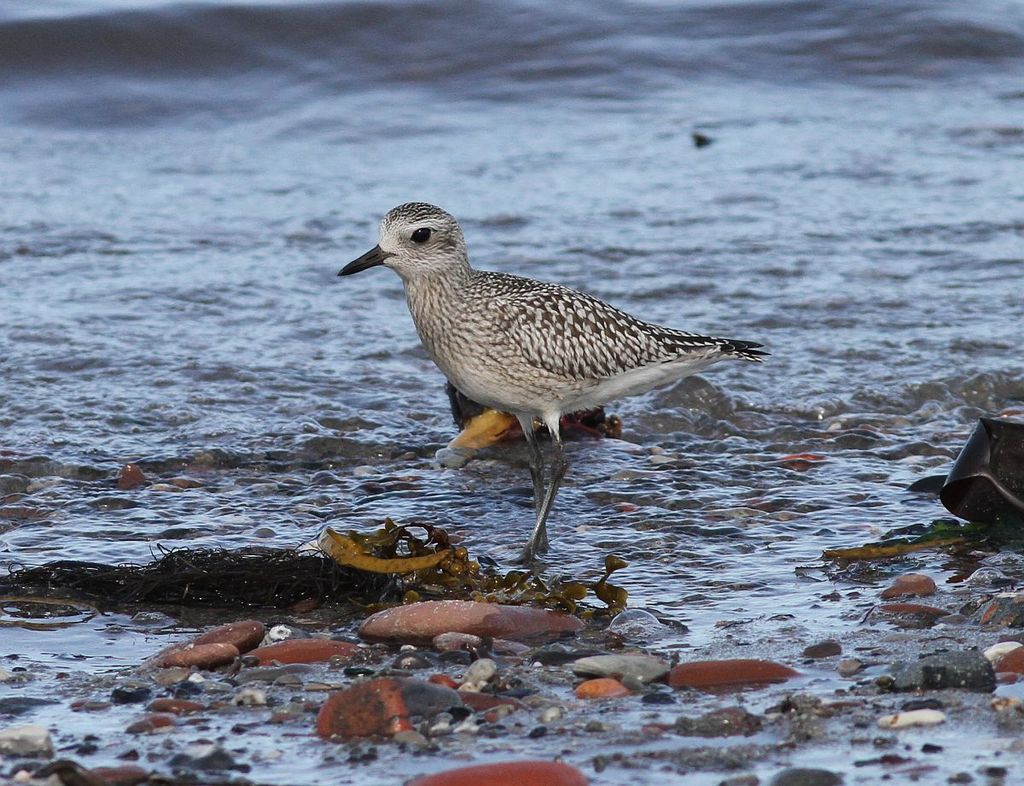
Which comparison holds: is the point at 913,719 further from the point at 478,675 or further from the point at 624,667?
the point at 478,675

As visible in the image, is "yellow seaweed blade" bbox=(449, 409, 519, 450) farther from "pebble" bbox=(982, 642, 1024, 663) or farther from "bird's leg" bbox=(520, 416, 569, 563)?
"pebble" bbox=(982, 642, 1024, 663)

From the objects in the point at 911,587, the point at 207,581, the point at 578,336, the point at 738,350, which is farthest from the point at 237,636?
the point at 738,350

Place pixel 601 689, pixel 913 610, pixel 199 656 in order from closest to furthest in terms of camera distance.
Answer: pixel 601 689 < pixel 199 656 < pixel 913 610

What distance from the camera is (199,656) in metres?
4.55

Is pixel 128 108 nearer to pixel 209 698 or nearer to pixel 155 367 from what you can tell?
A: pixel 155 367

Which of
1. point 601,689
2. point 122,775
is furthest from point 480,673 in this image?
point 122,775

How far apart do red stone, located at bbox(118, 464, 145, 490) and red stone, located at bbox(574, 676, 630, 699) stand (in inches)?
122

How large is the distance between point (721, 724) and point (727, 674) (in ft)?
1.50

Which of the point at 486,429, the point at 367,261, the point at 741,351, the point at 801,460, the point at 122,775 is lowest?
the point at 801,460

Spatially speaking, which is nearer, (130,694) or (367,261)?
(130,694)

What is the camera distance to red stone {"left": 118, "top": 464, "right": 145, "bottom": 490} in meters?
6.75

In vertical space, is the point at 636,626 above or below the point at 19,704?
below

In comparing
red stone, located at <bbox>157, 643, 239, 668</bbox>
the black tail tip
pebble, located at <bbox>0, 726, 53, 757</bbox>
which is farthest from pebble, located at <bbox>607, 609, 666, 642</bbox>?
the black tail tip

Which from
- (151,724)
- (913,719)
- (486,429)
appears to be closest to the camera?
(913,719)
